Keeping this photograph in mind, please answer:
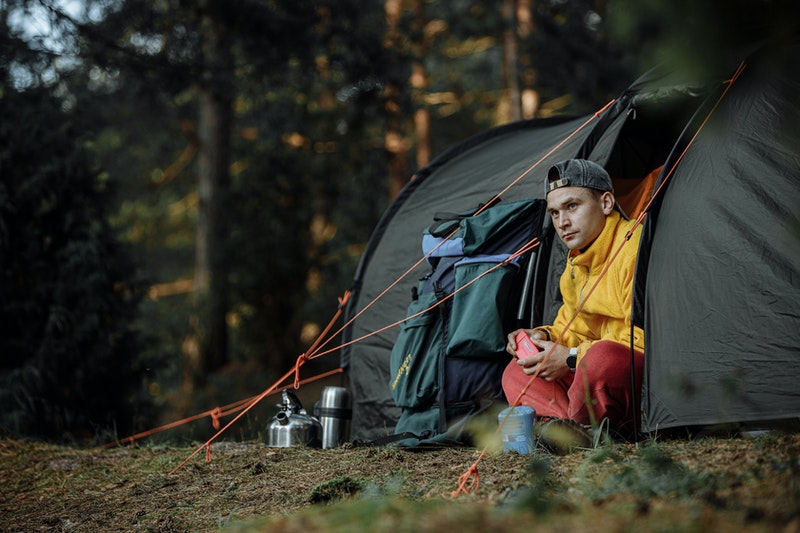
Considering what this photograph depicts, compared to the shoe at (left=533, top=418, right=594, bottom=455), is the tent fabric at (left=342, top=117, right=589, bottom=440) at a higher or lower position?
higher

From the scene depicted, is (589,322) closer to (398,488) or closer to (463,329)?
(463,329)

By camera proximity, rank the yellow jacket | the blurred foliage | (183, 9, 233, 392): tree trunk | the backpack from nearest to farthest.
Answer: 1. the yellow jacket
2. the backpack
3. the blurred foliage
4. (183, 9, 233, 392): tree trunk

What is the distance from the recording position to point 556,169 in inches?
170

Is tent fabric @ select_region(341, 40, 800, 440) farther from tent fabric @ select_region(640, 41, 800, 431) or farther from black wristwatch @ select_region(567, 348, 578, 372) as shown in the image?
black wristwatch @ select_region(567, 348, 578, 372)

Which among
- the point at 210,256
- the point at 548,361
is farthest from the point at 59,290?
the point at 210,256

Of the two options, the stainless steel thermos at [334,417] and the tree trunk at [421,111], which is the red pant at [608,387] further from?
the tree trunk at [421,111]

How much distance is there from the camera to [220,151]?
1278 centimetres

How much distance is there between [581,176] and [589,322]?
796mm

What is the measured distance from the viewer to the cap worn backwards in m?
4.23

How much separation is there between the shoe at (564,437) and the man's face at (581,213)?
0.96 metres

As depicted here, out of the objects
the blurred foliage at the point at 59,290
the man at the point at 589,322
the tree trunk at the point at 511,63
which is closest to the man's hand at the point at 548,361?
the man at the point at 589,322

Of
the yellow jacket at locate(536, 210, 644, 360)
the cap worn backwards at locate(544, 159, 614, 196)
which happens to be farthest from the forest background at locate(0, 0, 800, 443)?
the yellow jacket at locate(536, 210, 644, 360)

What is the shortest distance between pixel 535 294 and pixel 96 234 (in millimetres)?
4578

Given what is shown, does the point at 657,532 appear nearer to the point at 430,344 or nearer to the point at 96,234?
the point at 430,344
